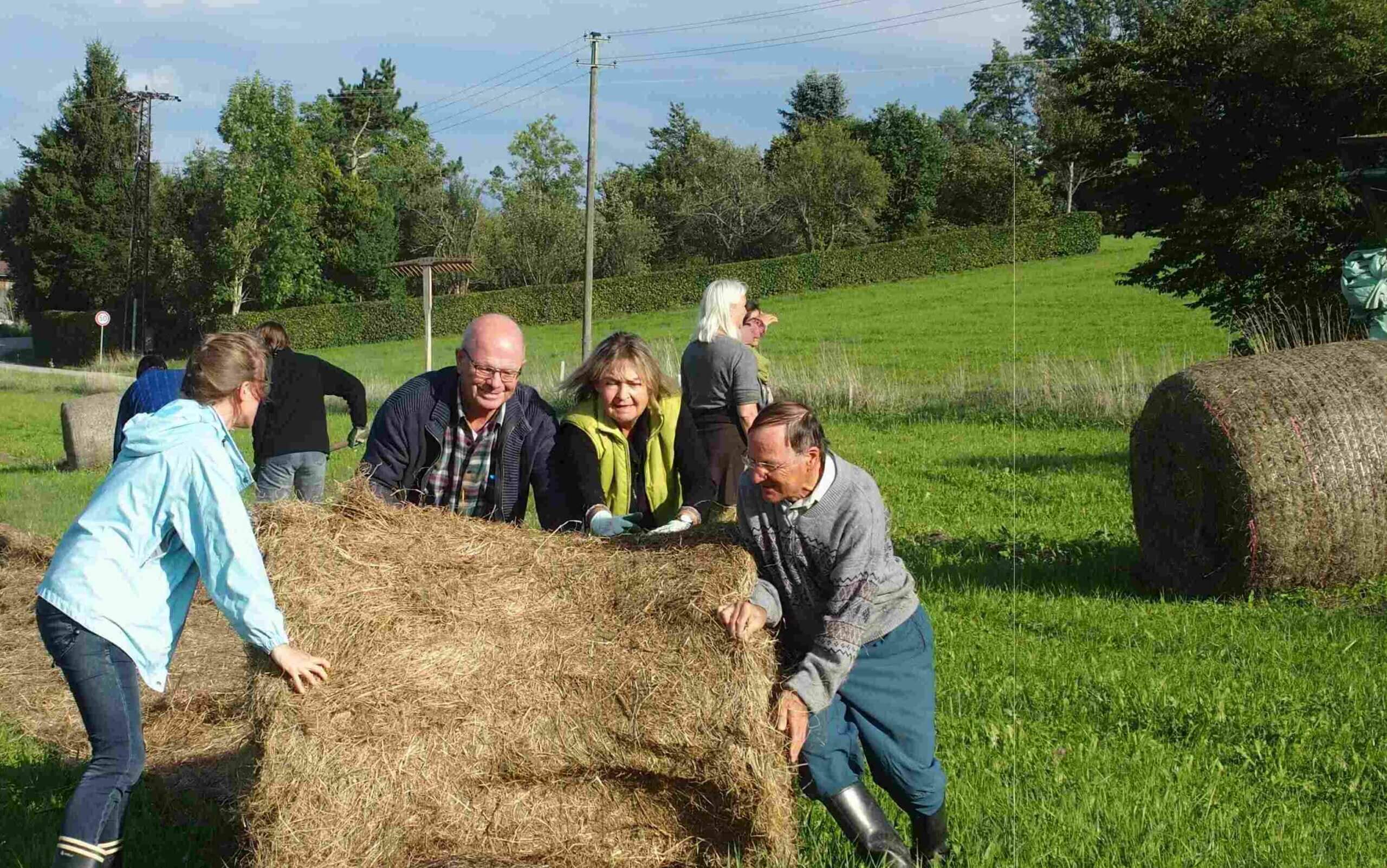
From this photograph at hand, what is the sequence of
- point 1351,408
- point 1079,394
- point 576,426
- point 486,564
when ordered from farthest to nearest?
1. point 1079,394
2. point 1351,408
3. point 576,426
4. point 486,564

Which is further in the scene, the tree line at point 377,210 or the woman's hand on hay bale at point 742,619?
the tree line at point 377,210

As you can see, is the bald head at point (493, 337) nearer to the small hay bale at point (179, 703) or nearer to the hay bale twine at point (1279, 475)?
the small hay bale at point (179, 703)

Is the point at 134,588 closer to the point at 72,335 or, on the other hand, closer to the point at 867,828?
the point at 867,828

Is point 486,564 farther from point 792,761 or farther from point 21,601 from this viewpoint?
point 21,601

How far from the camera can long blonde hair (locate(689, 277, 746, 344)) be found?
8438mm

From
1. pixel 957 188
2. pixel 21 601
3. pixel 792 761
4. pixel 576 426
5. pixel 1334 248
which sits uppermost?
pixel 957 188

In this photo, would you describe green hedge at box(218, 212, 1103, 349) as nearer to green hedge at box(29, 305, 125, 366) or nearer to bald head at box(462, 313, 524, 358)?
green hedge at box(29, 305, 125, 366)

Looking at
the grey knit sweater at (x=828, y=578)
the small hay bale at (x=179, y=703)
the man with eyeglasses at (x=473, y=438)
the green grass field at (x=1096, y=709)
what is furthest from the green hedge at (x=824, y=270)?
the grey knit sweater at (x=828, y=578)

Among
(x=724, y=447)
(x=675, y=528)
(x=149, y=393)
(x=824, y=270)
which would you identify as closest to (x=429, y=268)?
(x=149, y=393)

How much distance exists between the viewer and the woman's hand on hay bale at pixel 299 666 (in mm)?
3934

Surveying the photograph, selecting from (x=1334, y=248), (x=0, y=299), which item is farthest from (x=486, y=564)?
(x=0, y=299)

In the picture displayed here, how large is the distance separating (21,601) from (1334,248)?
62.8 feet

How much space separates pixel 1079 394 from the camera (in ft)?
64.3

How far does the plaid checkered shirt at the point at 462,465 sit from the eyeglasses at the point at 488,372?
19cm
